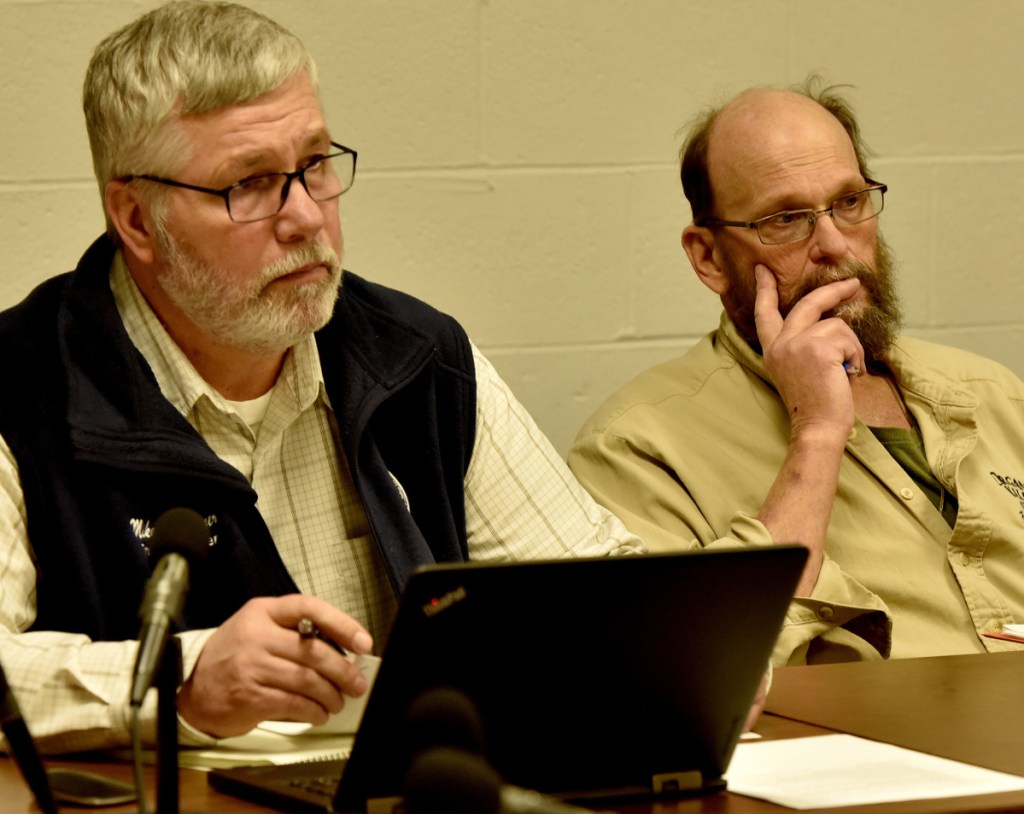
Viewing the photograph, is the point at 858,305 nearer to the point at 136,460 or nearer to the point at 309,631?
the point at 136,460

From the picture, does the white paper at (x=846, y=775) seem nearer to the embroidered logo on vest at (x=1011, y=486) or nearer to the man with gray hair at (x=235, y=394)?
the man with gray hair at (x=235, y=394)

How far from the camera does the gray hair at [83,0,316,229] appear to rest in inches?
70.0

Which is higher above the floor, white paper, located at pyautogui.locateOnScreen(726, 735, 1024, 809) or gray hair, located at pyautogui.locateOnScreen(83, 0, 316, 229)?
gray hair, located at pyautogui.locateOnScreen(83, 0, 316, 229)

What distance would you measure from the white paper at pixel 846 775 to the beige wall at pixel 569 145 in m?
1.37

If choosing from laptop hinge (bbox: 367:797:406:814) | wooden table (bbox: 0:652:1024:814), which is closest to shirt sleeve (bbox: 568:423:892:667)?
wooden table (bbox: 0:652:1024:814)

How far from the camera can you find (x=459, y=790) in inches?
24.3

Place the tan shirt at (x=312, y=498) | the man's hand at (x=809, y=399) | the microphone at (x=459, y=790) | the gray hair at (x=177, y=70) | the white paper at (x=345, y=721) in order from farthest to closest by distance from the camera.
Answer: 1. the man's hand at (x=809, y=399)
2. the gray hair at (x=177, y=70)
3. the tan shirt at (x=312, y=498)
4. the white paper at (x=345, y=721)
5. the microphone at (x=459, y=790)

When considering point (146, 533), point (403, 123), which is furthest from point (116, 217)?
point (403, 123)

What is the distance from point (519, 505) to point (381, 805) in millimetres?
924

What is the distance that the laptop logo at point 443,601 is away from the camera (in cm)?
101

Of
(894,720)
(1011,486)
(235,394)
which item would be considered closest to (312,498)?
(235,394)

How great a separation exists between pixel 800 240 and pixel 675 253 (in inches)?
12.7

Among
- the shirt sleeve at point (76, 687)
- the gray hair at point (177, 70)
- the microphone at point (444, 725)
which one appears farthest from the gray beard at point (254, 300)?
the microphone at point (444, 725)

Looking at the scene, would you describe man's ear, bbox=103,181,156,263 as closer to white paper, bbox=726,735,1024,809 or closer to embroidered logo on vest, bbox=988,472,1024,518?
white paper, bbox=726,735,1024,809
